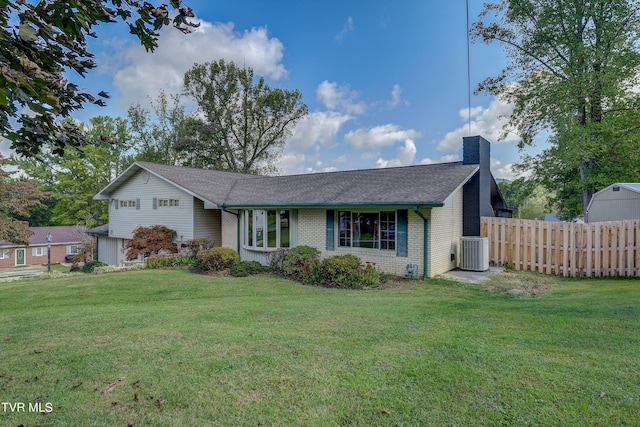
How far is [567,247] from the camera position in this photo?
1035 centimetres

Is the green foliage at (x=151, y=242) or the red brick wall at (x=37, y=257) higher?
the green foliage at (x=151, y=242)

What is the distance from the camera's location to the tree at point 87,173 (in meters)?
28.5

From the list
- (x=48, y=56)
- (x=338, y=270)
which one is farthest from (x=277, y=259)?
(x=48, y=56)

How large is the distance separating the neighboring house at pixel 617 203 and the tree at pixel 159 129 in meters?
33.4

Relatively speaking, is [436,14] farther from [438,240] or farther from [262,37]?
[262,37]

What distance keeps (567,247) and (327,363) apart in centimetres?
1025

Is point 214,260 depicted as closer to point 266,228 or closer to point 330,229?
point 266,228

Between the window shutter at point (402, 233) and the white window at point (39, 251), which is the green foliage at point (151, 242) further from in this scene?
the white window at point (39, 251)

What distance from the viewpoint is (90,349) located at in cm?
430

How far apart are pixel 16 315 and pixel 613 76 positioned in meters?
22.8

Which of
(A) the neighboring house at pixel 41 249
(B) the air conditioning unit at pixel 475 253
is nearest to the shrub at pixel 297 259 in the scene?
(B) the air conditioning unit at pixel 475 253

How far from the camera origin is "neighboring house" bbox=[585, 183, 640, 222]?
11461 millimetres

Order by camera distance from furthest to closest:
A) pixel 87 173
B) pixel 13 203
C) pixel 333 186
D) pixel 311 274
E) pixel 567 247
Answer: pixel 87 173
pixel 13 203
pixel 333 186
pixel 567 247
pixel 311 274

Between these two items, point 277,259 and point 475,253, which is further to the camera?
point 277,259
